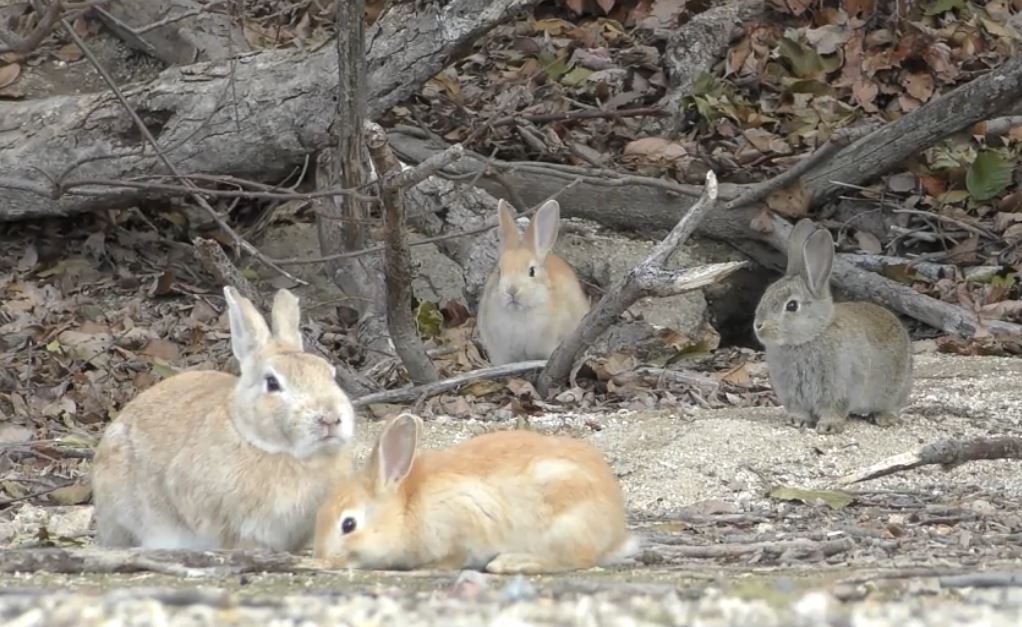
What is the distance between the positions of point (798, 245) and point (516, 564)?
4.21 metres

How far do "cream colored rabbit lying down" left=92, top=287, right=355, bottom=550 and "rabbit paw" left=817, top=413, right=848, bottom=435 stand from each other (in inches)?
135

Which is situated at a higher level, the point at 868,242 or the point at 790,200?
the point at 790,200

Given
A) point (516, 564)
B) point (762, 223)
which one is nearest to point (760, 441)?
point (516, 564)

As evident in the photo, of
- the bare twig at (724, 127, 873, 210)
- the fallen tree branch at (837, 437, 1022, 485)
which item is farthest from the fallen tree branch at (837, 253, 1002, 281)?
the fallen tree branch at (837, 437, 1022, 485)

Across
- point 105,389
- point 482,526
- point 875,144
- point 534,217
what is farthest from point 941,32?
point 482,526

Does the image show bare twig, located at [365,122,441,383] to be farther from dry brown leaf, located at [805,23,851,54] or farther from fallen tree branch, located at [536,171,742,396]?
dry brown leaf, located at [805,23,851,54]

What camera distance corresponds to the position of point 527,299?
1005 cm

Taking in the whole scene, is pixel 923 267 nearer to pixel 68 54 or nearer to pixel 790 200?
pixel 790 200

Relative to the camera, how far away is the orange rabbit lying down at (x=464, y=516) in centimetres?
497

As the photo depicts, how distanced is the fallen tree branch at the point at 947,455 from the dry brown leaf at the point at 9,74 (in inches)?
304

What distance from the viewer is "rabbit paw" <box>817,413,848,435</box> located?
8.05m

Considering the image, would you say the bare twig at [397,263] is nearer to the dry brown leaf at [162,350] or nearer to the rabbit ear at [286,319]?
the rabbit ear at [286,319]

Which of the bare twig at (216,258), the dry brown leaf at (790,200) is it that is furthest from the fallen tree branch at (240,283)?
the dry brown leaf at (790,200)

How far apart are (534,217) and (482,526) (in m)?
5.29
